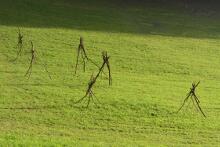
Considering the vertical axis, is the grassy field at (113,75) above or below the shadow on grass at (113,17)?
below

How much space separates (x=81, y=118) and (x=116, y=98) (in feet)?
7.12

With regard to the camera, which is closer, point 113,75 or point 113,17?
point 113,75

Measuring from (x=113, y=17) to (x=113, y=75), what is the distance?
Result: 9.88 m

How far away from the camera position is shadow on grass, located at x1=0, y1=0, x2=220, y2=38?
2741 cm

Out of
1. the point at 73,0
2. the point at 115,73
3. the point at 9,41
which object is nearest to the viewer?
the point at 115,73

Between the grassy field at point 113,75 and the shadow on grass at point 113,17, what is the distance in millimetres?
53

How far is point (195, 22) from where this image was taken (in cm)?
3072

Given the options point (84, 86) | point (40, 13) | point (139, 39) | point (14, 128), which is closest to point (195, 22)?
point (139, 39)

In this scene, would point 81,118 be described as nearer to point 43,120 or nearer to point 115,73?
point 43,120

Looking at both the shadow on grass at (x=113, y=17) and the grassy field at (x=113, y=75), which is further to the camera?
the shadow on grass at (x=113, y=17)

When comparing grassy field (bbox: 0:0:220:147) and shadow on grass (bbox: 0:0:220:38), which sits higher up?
shadow on grass (bbox: 0:0:220:38)

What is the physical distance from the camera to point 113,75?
20.3 m

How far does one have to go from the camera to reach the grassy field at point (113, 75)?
1498 centimetres

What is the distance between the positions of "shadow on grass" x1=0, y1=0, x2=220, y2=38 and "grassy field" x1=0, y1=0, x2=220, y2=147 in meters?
0.05
